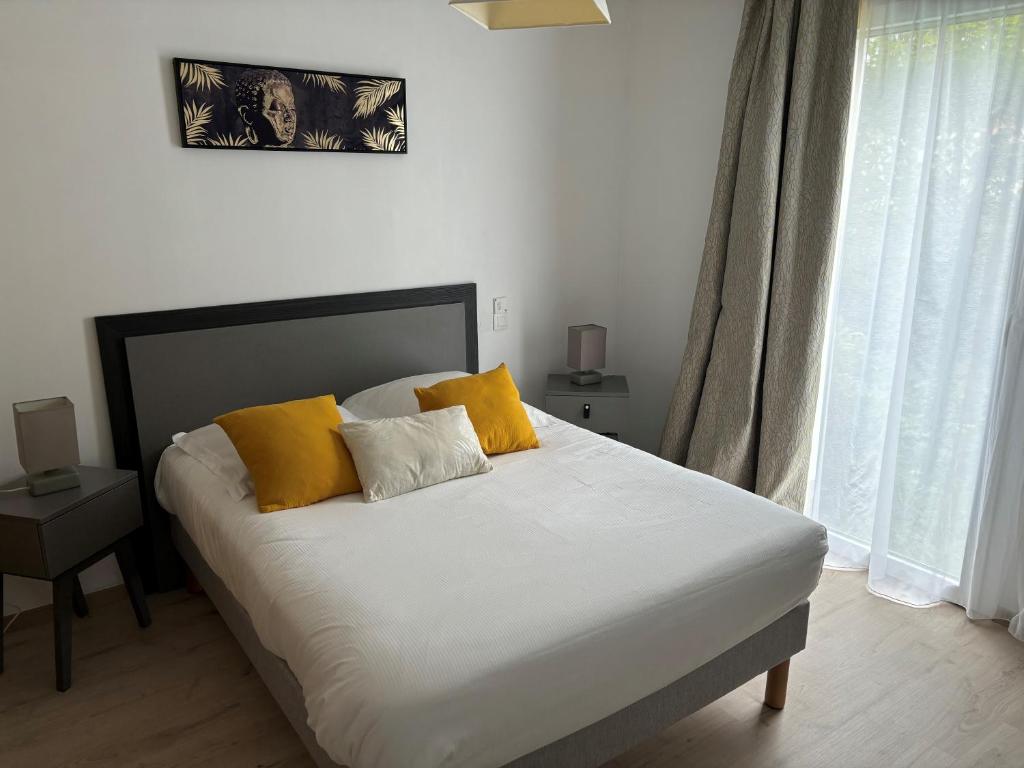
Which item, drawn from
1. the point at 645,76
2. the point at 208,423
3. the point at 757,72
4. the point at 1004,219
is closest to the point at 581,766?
the point at 208,423

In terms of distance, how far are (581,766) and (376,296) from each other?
6.81 feet

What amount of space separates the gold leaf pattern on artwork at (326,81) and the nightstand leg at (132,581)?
1.82 m

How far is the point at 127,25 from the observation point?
2.53 m

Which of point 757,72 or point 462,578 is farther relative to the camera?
point 757,72

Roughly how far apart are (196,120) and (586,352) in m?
1.99

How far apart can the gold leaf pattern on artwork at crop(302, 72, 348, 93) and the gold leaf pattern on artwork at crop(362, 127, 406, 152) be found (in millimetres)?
184

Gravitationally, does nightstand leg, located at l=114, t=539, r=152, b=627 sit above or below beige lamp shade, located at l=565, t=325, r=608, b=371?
below

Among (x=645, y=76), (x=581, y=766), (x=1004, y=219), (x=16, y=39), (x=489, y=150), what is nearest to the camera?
(x=581, y=766)

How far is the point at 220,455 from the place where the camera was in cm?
259

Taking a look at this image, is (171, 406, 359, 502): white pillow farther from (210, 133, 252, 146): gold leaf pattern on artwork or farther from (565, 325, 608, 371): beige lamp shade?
(565, 325, 608, 371): beige lamp shade

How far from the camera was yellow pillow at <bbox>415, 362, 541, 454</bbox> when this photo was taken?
2820mm

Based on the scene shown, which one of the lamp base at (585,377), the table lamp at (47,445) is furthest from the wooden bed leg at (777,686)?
the table lamp at (47,445)

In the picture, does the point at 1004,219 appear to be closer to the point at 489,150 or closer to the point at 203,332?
the point at 489,150

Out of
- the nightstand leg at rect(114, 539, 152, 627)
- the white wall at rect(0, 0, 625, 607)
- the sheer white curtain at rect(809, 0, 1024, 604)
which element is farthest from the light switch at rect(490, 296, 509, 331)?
the nightstand leg at rect(114, 539, 152, 627)
